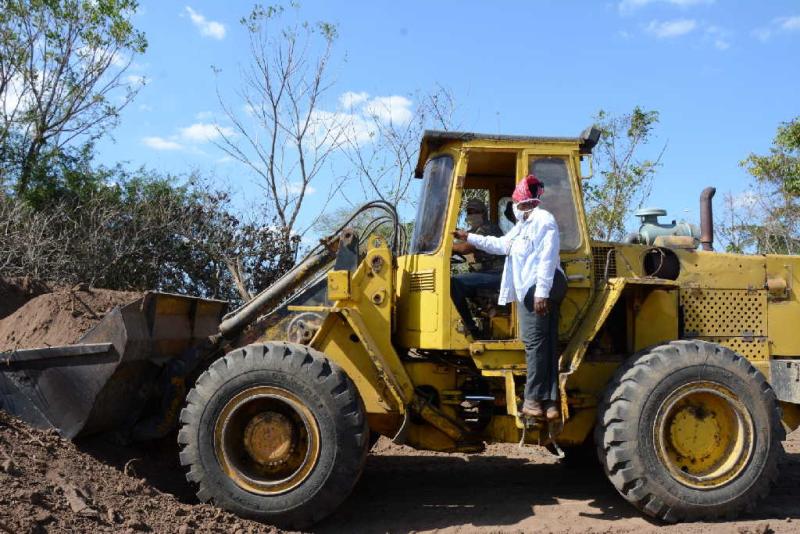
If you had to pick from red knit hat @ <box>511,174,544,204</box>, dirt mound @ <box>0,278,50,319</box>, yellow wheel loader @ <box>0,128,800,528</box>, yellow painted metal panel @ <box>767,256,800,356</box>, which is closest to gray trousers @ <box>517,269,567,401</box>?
yellow wheel loader @ <box>0,128,800,528</box>

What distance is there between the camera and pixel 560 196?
546 centimetres

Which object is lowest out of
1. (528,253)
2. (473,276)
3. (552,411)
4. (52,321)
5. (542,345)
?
(552,411)

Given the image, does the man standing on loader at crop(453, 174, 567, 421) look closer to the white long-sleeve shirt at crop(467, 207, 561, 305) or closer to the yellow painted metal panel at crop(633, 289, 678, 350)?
the white long-sleeve shirt at crop(467, 207, 561, 305)

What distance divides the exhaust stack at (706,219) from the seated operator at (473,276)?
168 cm

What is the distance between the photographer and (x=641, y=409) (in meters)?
4.96

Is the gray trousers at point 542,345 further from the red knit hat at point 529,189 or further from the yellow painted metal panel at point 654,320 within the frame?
the yellow painted metal panel at point 654,320

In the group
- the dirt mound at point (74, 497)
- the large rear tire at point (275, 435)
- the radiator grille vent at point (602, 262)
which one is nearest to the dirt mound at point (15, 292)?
the dirt mound at point (74, 497)

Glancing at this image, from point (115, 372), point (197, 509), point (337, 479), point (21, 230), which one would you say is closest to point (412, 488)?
point (337, 479)

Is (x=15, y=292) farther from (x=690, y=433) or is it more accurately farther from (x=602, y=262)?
(x=690, y=433)

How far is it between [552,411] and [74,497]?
3005mm

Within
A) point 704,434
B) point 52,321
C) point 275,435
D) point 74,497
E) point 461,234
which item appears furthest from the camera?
point 52,321

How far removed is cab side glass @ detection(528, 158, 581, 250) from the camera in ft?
17.8

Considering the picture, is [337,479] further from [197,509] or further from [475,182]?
[475,182]

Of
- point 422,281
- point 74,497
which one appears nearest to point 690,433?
point 422,281
